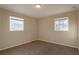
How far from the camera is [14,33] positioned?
149 cm

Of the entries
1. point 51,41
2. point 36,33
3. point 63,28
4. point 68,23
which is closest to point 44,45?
point 51,41

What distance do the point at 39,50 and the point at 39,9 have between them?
691 mm

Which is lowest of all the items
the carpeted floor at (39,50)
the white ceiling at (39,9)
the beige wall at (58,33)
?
the carpeted floor at (39,50)

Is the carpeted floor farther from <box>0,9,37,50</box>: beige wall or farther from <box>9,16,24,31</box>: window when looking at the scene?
<box>9,16,24,31</box>: window

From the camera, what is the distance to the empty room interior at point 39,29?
4.76 feet

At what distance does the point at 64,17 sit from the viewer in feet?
4.94

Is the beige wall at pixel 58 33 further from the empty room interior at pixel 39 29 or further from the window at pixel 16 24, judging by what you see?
the window at pixel 16 24

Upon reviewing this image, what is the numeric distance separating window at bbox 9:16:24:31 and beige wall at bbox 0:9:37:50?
5 cm

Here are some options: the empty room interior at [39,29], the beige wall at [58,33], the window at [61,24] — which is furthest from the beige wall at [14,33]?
the window at [61,24]

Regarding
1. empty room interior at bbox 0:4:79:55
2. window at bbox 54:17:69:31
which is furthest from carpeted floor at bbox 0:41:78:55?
window at bbox 54:17:69:31

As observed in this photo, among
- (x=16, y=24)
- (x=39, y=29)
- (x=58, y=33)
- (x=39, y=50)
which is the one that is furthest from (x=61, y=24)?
(x=16, y=24)

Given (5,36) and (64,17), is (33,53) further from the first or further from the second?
(64,17)

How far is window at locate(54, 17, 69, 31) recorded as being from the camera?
150cm

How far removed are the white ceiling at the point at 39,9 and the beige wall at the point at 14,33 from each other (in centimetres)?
8
